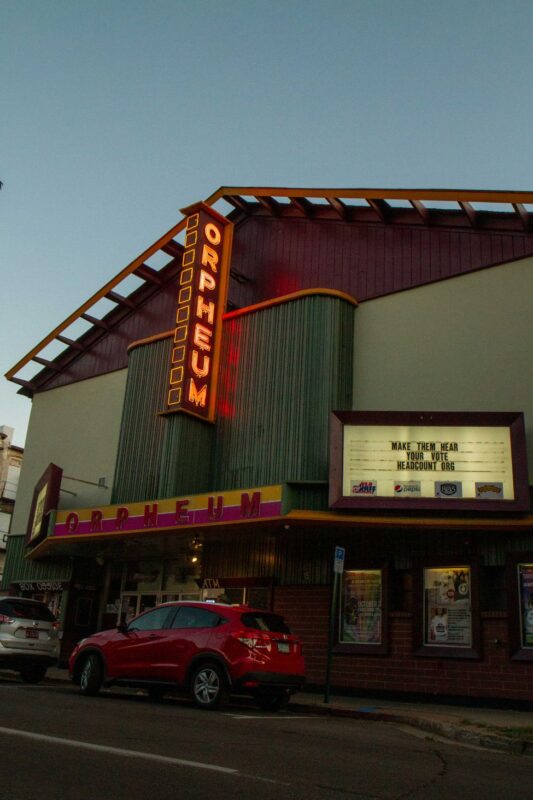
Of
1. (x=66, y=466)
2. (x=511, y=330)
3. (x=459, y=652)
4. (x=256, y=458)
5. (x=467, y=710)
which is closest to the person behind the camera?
(x=467, y=710)

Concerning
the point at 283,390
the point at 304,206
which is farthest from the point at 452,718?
the point at 304,206

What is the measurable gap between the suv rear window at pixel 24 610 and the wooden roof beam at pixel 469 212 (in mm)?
12824

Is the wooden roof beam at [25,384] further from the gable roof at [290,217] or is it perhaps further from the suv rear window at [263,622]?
the suv rear window at [263,622]

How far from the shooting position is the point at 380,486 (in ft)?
48.4

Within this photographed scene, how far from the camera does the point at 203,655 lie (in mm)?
11227

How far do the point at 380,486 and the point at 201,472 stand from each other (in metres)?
5.58

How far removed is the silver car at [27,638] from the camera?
14922 millimetres

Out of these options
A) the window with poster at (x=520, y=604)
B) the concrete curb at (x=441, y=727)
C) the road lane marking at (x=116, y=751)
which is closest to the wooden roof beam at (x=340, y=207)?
the window with poster at (x=520, y=604)

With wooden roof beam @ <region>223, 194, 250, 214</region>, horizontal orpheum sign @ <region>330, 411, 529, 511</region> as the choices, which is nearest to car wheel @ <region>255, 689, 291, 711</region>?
horizontal orpheum sign @ <region>330, 411, 529, 511</region>

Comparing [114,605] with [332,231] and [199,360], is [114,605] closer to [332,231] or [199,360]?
[199,360]

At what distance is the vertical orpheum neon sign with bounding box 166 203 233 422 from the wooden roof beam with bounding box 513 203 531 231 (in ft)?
24.7

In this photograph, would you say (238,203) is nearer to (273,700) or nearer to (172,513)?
(172,513)

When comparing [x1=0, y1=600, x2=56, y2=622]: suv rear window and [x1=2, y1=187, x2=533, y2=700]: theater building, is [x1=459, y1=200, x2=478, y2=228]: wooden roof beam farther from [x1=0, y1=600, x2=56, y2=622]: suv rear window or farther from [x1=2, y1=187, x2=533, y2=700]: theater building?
[x1=0, y1=600, x2=56, y2=622]: suv rear window

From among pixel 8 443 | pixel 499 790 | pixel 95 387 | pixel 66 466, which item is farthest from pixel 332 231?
pixel 8 443
